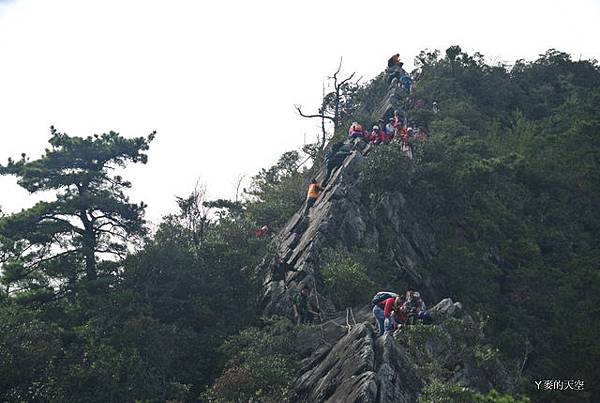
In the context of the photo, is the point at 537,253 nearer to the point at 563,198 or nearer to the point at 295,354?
the point at 563,198

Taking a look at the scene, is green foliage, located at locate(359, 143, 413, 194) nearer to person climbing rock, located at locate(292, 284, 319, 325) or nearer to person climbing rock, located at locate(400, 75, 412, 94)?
person climbing rock, located at locate(292, 284, 319, 325)

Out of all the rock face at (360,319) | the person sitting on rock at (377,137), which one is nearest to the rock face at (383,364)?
the rock face at (360,319)

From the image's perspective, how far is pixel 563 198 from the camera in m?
30.7

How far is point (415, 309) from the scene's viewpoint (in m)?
16.7

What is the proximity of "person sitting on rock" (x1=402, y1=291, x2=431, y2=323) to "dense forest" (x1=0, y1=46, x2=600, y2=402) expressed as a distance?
322 centimetres

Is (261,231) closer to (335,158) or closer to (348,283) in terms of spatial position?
(335,158)

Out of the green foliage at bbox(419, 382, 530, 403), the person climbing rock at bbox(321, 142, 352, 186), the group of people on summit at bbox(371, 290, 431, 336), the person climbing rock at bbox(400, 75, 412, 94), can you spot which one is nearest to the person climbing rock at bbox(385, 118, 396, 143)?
the person climbing rock at bbox(321, 142, 352, 186)

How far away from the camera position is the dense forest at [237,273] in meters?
18.0

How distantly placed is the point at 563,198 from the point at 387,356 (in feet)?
72.1

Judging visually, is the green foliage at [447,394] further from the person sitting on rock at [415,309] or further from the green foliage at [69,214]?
the green foliage at [69,214]

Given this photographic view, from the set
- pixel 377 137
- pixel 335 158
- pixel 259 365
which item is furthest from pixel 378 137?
pixel 259 365

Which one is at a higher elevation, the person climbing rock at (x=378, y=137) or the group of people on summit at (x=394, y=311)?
the person climbing rock at (x=378, y=137)

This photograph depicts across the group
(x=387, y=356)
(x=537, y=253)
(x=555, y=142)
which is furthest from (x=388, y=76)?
(x=387, y=356)

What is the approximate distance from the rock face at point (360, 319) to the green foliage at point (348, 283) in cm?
60
